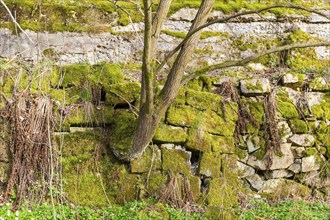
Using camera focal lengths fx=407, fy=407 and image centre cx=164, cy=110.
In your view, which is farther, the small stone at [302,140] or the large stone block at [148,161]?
the small stone at [302,140]

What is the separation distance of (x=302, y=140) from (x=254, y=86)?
1000mm

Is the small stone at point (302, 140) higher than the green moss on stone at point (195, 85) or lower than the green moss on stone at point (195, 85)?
lower

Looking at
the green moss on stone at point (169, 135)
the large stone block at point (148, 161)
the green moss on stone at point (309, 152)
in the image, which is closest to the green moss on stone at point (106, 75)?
the green moss on stone at point (169, 135)

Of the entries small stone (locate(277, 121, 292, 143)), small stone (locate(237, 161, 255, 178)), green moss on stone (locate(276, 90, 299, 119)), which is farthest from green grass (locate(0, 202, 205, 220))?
green moss on stone (locate(276, 90, 299, 119))

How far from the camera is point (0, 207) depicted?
409cm

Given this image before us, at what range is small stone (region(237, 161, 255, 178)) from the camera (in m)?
5.42

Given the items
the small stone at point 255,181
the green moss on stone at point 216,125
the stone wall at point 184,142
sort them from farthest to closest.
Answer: the small stone at point 255,181, the green moss on stone at point 216,125, the stone wall at point 184,142

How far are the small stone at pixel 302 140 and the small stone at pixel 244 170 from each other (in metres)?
0.71

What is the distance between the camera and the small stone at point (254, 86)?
5672 mm

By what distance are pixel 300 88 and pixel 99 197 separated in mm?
3314

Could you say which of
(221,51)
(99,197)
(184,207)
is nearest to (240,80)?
(221,51)

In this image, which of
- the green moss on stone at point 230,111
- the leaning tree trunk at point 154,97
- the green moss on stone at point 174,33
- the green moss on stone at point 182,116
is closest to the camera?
the leaning tree trunk at point 154,97

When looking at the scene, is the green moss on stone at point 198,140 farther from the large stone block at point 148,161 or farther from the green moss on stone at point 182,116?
the large stone block at point 148,161

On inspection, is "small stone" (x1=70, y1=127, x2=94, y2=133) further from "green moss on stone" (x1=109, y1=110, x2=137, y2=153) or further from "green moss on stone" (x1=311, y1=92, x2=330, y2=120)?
"green moss on stone" (x1=311, y1=92, x2=330, y2=120)
